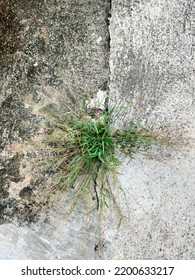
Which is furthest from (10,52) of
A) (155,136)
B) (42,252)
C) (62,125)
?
(42,252)

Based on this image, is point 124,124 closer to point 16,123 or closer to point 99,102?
point 99,102

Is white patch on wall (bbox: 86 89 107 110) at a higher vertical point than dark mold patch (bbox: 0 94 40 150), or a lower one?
higher

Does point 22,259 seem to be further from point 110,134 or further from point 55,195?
point 110,134

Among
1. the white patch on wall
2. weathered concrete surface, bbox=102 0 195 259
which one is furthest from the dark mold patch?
weathered concrete surface, bbox=102 0 195 259

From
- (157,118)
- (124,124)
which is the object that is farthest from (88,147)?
(157,118)

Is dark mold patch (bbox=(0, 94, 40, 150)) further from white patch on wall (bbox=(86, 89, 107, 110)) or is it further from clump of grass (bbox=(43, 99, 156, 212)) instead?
white patch on wall (bbox=(86, 89, 107, 110))

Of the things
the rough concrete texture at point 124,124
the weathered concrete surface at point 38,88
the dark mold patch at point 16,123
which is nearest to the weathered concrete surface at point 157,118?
the rough concrete texture at point 124,124
